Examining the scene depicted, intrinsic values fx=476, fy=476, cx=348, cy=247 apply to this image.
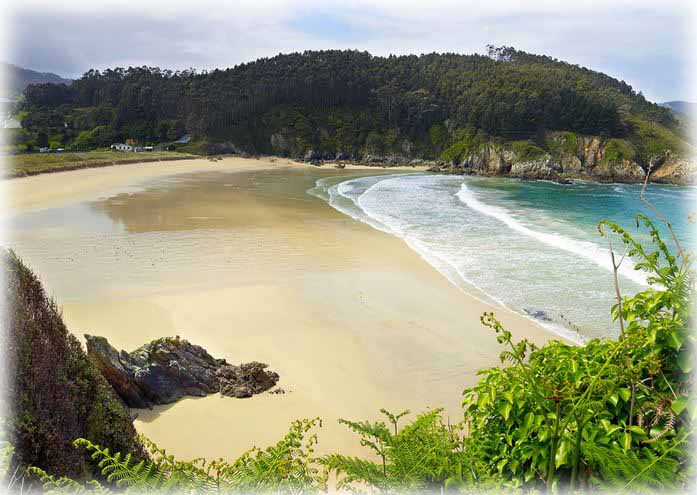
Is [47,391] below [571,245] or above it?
above

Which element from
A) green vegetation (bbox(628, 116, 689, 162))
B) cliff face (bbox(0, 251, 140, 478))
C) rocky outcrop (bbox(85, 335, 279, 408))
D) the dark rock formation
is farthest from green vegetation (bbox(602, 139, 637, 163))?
cliff face (bbox(0, 251, 140, 478))

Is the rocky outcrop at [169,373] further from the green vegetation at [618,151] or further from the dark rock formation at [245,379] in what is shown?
the green vegetation at [618,151]

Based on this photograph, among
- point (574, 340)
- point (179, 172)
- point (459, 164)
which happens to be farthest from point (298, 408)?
point (459, 164)

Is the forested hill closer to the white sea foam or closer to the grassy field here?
the grassy field

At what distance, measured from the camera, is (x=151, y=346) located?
8344mm

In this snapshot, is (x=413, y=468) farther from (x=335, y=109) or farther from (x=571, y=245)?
(x=335, y=109)

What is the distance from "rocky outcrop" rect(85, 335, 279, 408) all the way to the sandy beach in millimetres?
259

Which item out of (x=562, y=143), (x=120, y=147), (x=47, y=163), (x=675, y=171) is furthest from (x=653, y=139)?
(x=120, y=147)

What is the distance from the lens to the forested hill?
9394 centimetres

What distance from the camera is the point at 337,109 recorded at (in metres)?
113

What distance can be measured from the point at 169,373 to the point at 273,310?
485 cm

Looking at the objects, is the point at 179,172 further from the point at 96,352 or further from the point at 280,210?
the point at 96,352

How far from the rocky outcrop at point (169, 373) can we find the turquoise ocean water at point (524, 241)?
778cm

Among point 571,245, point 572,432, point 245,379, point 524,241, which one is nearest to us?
point 572,432
